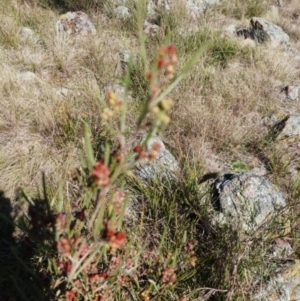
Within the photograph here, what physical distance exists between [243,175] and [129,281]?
1052mm

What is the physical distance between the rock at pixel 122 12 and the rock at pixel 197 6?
86cm

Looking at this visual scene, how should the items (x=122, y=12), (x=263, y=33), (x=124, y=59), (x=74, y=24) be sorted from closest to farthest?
(x=124, y=59) < (x=74, y=24) < (x=122, y=12) < (x=263, y=33)

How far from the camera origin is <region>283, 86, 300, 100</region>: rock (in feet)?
11.9

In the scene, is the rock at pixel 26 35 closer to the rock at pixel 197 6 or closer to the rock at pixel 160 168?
the rock at pixel 160 168

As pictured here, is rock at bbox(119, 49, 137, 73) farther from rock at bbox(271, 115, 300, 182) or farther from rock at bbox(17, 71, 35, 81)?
rock at bbox(271, 115, 300, 182)

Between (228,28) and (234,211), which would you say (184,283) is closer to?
(234,211)

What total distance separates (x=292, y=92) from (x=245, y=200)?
1.92 meters

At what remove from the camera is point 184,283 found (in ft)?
5.77

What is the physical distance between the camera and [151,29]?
4.31 meters

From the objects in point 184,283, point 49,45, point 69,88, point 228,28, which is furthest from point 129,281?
point 228,28

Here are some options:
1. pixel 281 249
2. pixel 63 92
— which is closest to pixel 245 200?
pixel 281 249

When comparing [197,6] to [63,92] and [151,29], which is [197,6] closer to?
[151,29]

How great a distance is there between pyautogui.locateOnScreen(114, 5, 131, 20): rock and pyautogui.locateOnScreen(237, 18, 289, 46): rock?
153 centimetres

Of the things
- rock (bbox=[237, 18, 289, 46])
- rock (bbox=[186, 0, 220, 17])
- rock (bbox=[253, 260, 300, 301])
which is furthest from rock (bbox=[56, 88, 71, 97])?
rock (bbox=[237, 18, 289, 46])
